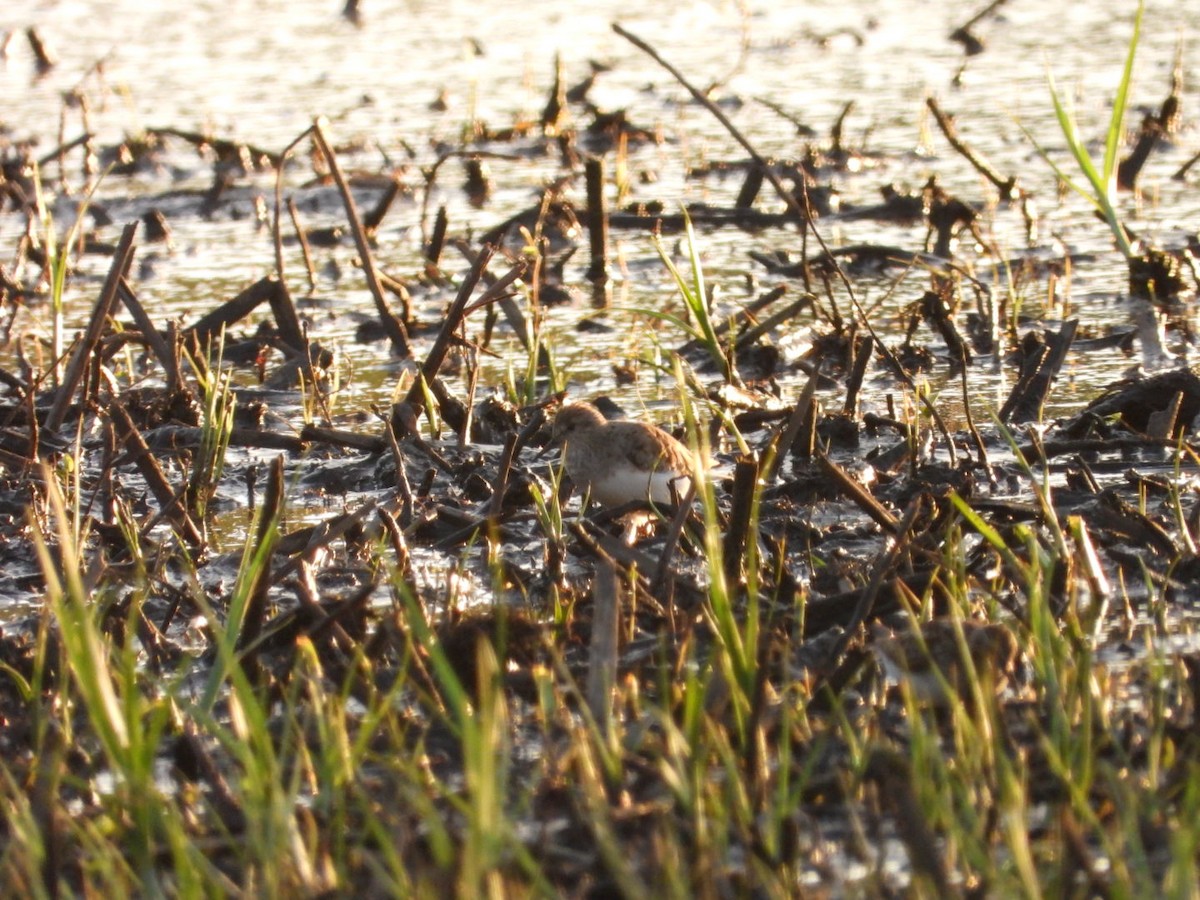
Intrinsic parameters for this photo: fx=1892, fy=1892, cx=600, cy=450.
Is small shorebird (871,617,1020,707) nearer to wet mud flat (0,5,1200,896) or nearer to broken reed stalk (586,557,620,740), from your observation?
wet mud flat (0,5,1200,896)

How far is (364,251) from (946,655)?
3.33m

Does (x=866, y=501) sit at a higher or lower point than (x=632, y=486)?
higher

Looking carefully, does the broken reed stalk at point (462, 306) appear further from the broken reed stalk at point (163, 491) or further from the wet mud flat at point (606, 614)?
the broken reed stalk at point (163, 491)

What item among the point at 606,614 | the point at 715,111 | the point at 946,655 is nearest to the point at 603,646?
the point at 606,614

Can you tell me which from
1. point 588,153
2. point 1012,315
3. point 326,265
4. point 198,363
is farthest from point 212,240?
point 1012,315

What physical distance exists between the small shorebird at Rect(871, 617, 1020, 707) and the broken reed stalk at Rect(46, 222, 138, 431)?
2.69 metres

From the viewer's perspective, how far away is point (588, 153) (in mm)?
10875

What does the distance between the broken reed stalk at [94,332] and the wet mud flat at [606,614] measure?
47mm

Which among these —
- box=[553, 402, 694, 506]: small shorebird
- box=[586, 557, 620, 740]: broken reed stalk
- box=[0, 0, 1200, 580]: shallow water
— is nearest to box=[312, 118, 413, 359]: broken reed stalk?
box=[0, 0, 1200, 580]: shallow water

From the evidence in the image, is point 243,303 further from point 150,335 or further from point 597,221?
point 597,221

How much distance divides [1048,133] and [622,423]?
20.1 ft

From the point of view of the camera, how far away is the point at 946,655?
3268mm

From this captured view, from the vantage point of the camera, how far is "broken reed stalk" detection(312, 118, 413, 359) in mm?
5992

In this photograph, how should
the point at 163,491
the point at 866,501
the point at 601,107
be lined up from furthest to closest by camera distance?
the point at 601,107 < the point at 163,491 < the point at 866,501
